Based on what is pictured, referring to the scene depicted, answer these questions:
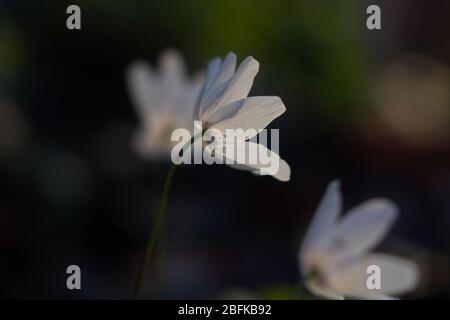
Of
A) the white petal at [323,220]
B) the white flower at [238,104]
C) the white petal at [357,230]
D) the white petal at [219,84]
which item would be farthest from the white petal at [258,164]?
the white petal at [357,230]

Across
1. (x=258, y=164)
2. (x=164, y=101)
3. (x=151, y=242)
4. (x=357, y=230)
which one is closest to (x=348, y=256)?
(x=357, y=230)

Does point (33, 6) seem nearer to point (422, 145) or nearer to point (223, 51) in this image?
point (223, 51)

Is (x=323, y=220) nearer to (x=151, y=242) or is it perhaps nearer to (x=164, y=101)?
(x=151, y=242)

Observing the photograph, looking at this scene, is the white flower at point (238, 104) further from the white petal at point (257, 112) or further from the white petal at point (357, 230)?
the white petal at point (357, 230)

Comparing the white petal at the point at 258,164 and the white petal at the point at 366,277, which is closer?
the white petal at the point at 258,164

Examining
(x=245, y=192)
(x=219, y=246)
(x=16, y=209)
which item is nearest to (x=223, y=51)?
(x=245, y=192)
